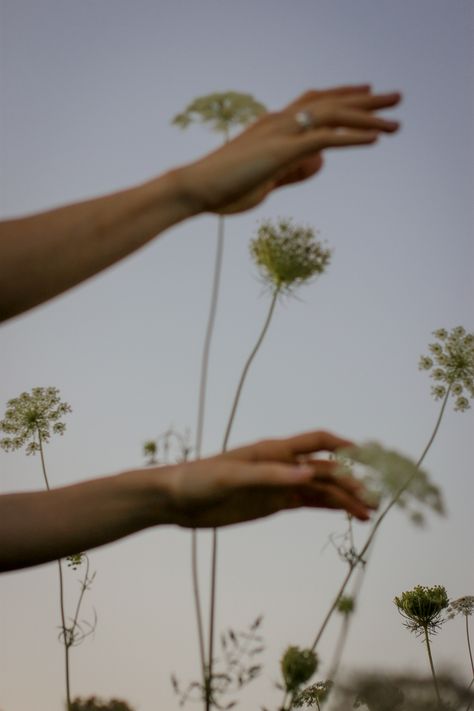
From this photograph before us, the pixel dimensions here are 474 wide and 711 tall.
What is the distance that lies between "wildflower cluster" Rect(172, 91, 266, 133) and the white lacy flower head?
1.75 meters

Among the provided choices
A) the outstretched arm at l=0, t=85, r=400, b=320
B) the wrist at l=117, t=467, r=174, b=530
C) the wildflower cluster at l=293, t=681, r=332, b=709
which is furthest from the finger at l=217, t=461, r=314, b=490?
the wildflower cluster at l=293, t=681, r=332, b=709

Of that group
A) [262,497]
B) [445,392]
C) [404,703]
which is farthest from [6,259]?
[445,392]

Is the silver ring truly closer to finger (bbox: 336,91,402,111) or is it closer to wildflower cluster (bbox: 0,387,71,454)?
finger (bbox: 336,91,402,111)

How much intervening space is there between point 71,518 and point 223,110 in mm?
1711

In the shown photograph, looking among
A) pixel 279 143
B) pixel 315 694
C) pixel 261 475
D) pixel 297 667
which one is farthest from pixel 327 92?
pixel 315 694

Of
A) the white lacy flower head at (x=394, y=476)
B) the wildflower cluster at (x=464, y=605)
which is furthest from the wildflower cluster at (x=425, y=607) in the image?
the white lacy flower head at (x=394, y=476)

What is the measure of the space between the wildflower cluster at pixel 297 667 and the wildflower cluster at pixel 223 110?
1659 millimetres

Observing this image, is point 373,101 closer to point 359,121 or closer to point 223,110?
point 359,121

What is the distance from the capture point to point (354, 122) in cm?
139

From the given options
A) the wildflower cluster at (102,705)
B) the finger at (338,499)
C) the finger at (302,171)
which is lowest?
the wildflower cluster at (102,705)

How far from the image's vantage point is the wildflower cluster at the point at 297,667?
2.08 metres

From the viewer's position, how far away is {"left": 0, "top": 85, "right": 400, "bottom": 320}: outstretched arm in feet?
4.23

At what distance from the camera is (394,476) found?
1281mm

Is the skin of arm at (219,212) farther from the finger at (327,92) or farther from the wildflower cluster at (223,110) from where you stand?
the wildflower cluster at (223,110)
